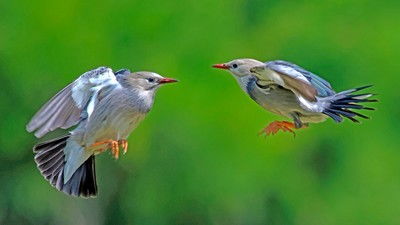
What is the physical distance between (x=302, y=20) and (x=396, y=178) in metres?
0.62

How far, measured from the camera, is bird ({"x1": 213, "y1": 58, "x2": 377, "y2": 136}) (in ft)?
5.25

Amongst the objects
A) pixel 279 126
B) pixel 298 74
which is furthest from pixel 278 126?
pixel 298 74

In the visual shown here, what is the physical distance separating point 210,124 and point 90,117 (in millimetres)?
1528

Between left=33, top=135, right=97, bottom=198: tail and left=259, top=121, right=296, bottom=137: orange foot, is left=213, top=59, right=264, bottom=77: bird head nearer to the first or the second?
left=259, top=121, right=296, bottom=137: orange foot

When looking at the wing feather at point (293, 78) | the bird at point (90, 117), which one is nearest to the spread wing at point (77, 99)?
the bird at point (90, 117)

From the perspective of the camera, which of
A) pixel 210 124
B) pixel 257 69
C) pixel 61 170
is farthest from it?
pixel 210 124

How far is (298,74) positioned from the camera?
1.62 m

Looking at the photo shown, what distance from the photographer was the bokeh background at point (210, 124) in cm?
319

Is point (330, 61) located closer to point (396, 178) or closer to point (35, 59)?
point (396, 178)

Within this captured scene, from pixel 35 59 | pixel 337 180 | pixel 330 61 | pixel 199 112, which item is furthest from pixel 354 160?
pixel 35 59

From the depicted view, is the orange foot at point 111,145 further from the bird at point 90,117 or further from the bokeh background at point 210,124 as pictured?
the bokeh background at point 210,124

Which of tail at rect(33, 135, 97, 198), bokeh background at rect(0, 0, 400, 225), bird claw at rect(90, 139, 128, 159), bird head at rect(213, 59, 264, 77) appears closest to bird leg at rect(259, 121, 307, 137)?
bird head at rect(213, 59, 264, 77)

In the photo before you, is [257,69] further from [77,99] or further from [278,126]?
[77,99]

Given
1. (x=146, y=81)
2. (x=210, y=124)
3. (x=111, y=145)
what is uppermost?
(x=146, y=81)
